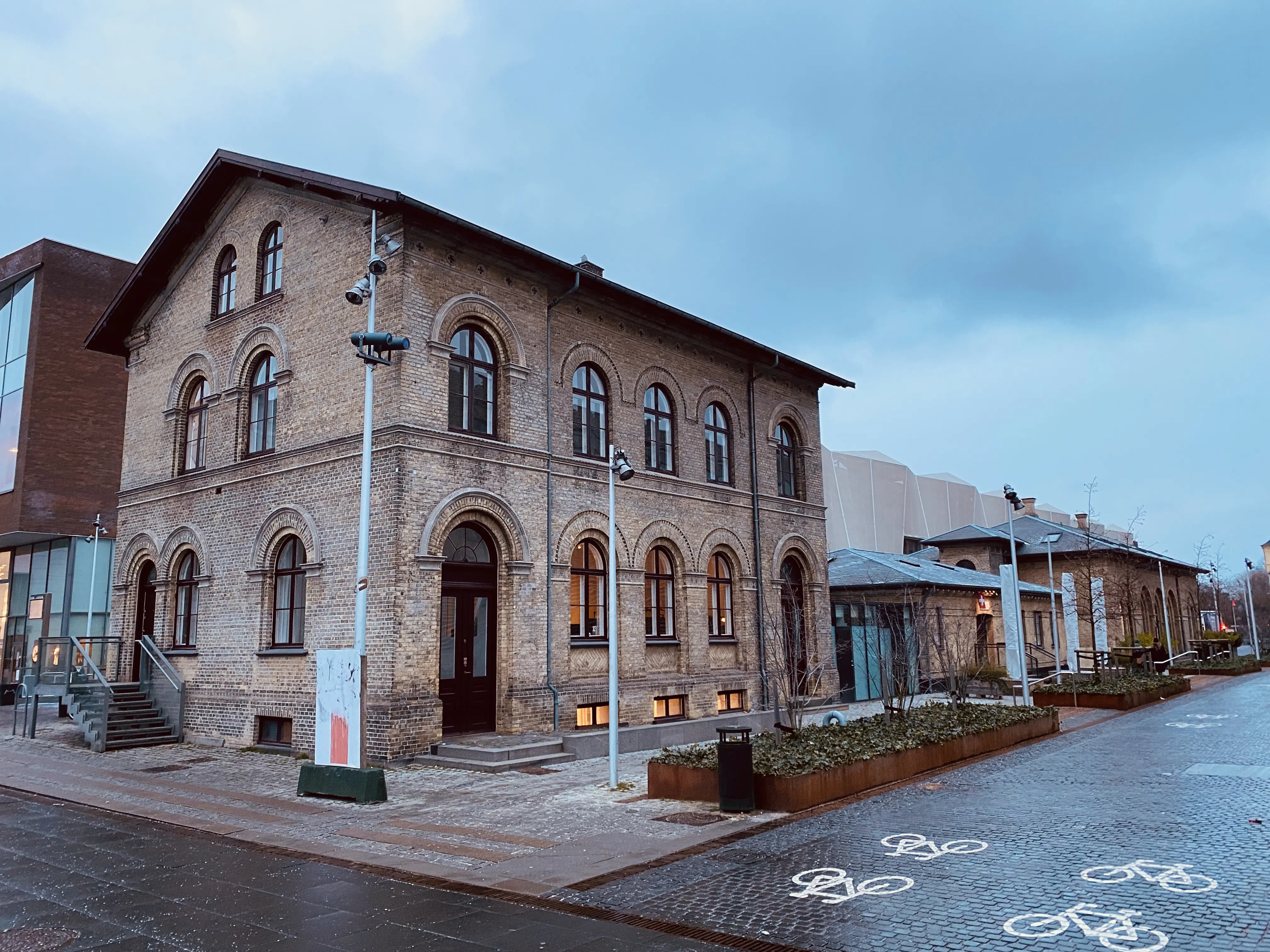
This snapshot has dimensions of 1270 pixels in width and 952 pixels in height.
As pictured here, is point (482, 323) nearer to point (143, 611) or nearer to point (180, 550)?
point (180, 550)

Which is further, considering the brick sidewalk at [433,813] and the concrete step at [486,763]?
the concrete step at [486,763]

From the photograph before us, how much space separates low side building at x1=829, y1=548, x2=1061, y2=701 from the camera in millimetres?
26984

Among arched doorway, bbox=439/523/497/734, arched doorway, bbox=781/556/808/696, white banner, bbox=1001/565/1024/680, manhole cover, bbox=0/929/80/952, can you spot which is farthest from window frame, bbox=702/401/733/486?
manhole cover, bbox=0/929/80/952

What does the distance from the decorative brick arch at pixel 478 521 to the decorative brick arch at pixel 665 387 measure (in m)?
5.08

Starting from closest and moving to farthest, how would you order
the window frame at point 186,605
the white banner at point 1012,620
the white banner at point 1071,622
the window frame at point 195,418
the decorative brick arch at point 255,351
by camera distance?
the decorative brick arch at point 255,351 < the window frame at point 186,605 < the window frame at point 195,418 < the white banner at point 1012,620 < the white banner at point 1071,622

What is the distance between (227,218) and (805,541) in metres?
17.0

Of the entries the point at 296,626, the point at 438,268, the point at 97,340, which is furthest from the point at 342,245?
the point at 97,340

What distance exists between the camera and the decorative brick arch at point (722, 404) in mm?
23891

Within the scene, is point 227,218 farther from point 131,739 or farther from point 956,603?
point 956,603

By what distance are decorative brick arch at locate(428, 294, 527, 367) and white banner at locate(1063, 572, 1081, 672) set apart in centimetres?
2806

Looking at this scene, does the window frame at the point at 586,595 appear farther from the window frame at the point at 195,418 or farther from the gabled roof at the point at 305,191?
the window frame at the point at 195,418

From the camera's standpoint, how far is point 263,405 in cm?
2000

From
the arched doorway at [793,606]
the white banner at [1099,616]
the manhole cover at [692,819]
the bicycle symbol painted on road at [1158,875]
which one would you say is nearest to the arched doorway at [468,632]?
the manhole cover at [692,819]

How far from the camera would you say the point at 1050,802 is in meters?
11.6
